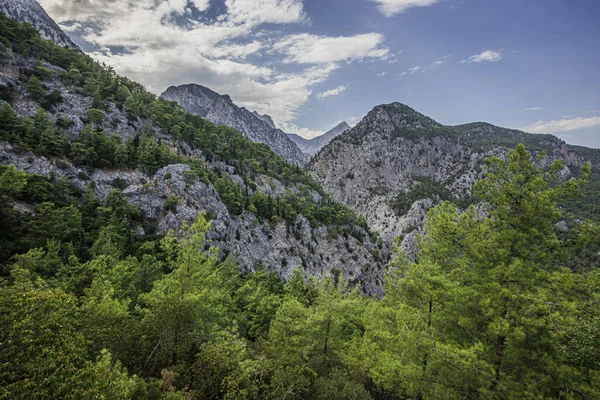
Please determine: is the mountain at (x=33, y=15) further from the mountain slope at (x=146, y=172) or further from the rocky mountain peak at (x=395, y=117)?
the rocky mountain peak at (x=395, y=117)

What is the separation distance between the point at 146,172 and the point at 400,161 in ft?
490

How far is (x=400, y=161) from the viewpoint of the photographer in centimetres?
16512

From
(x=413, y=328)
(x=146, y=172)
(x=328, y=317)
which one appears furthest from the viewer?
(x=146, y=172)

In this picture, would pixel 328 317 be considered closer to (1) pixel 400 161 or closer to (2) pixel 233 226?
(2) pixel 233 226

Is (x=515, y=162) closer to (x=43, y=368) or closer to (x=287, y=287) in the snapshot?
(x=43, y=368)

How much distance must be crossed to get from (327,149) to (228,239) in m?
142

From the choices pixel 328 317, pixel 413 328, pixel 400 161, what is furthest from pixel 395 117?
pixel 413 328

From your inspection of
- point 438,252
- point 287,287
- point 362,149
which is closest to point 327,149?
point 362,149

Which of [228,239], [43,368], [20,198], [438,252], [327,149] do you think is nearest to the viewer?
[43,368]

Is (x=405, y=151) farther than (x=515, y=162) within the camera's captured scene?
Yes

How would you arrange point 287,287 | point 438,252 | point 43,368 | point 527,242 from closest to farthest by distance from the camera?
point 43,368
point 527,242
point 438,252
point 287,287

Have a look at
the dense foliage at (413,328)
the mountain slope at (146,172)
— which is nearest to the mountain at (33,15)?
the mountain slope at (146,172)

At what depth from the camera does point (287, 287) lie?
26.9 metres

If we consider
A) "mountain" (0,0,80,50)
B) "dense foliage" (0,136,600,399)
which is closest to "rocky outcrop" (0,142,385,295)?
"dense foliage" (0,136,600,399)
